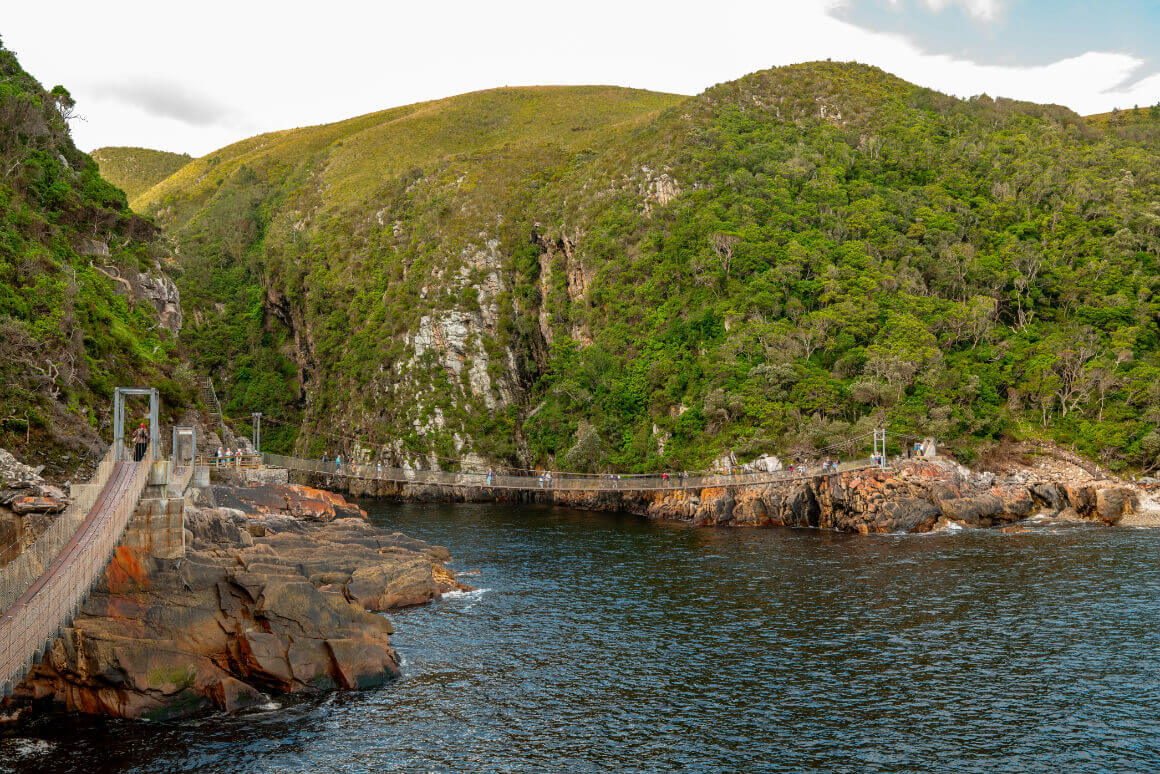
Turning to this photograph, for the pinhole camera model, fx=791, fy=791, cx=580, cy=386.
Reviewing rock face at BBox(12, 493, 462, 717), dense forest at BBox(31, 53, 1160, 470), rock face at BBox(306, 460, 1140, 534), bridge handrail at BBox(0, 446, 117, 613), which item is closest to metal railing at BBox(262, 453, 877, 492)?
rock face at BBox(306, 460, 1140, 534)

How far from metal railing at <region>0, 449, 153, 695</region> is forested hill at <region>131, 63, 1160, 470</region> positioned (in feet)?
149

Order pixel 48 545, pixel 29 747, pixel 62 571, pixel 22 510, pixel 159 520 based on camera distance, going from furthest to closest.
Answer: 1. pixel 159 520
2. pixel 22 510
3. pixel 48 545
4. pixel 62 571
5. pixel 29 747

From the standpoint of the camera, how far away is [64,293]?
41.6 m

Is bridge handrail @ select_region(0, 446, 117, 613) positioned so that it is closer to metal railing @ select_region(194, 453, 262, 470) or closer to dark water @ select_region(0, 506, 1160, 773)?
dark water @ select_region(0, 506, 1160, 773)

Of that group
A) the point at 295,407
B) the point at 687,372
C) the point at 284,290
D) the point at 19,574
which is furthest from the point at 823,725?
the point at 284,290

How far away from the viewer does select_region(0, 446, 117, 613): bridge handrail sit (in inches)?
767

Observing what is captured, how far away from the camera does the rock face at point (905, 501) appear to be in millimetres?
51281

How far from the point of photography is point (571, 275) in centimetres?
8944

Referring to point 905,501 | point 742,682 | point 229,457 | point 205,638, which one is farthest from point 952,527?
point 229,457

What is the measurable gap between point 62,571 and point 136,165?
19229 centimetres

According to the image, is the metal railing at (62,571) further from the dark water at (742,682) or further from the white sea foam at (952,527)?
the white sea foam at (952,527)

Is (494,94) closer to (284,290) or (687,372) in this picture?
(284,290)

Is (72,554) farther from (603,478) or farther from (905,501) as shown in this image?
(603,478)

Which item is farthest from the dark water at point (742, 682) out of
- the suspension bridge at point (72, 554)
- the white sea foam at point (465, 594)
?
the suspension bridge at point (72, 554)
